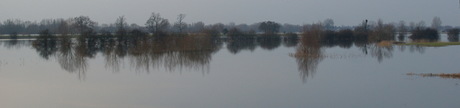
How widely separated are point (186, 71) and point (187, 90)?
13.3ft

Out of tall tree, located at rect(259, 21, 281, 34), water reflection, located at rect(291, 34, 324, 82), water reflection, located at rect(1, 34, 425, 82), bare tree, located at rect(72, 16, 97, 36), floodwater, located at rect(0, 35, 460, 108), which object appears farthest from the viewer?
tall tree, located at rect(259, 21, 281, 34)

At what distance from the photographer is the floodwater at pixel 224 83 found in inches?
402

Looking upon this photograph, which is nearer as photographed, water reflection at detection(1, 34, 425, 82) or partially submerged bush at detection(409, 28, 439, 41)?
water reflection at detection(1, 34, 425, 82)

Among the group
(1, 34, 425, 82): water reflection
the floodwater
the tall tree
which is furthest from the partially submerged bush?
the floodwater

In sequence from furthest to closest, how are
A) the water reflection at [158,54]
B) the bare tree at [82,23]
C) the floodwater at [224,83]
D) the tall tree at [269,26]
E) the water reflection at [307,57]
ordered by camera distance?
1. the tall tree at [269,26]
2. the bare tree at [82,23]
3. the water reflection at [158,54]
4. the water reflection at [307,57]
5. the floodwater at [224,83]

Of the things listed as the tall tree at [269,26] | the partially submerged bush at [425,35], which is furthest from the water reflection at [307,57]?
the tall tree at [269,26]

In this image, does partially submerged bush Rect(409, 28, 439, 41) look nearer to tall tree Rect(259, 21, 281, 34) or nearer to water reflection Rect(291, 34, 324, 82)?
tall tree Rect(259, 21, 281, 34)

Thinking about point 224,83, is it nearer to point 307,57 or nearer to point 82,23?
point 307,57

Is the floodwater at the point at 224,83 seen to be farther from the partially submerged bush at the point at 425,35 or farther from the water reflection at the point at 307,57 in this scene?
the partially submerged bush at the point at 425,35

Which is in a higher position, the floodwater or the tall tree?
the tall tree

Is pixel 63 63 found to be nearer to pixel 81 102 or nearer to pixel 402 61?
pixel 81 102

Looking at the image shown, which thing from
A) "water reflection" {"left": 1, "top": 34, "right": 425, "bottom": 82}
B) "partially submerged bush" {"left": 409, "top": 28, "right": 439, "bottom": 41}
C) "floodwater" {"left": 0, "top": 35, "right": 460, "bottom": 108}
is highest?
"partially submerged bush" {"left": 409, "top": 28, "right": 439, "bottom": 41}

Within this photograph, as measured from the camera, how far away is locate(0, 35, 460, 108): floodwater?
1021 cm

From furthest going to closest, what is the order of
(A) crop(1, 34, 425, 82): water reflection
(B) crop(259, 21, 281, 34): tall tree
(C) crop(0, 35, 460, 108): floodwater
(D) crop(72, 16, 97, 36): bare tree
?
(B) crop(259, 21, 281, 34): tall tree → (D) crop(72, 16, 97, 36): bare tree → (A) crop(1, 34, 425, 82): water reflection → (C) crop(0, 35, 460, 108): floodwater
